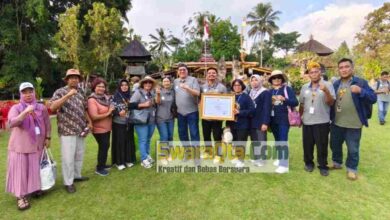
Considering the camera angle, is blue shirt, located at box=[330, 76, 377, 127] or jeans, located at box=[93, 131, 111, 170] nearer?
blue shirt, located at box=[330, 76, 377, 127]

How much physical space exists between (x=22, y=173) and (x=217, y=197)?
2.67 m

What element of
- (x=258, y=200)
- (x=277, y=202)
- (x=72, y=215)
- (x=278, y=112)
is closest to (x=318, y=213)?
(x=277, y=202)

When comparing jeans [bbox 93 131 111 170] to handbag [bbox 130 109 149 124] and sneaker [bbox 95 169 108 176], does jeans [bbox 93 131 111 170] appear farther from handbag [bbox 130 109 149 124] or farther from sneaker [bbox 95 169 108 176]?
handbag [bbox 130 109 149 124]

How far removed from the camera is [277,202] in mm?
3803

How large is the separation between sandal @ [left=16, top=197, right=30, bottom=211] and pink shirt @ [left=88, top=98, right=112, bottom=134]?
4.56 ft

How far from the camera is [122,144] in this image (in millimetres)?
5215

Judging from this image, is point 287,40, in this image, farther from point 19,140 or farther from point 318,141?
point 19,140

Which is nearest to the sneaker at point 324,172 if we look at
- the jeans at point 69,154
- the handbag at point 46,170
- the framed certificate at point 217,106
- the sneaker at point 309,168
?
the sneaker at point 309,168

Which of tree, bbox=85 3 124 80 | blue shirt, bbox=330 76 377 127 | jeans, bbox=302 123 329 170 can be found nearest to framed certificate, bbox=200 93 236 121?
jeans, bbox=302 123 329 170

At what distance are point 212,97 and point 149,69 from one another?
32681 millimetres

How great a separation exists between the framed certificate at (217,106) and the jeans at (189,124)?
10.1 inches

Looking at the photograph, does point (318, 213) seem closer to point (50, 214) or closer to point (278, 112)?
point (278, 112)

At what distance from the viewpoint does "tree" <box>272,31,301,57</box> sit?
220 ft

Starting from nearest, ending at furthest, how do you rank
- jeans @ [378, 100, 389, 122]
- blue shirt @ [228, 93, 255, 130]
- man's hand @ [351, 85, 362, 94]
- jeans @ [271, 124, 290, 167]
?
man's hand @ [351, 85, 362, 94] → blue shirt @ [228, 93, 255, 130] → jeans @ [271, 124, 290, 167] → jeans @ [378, 100, 389, 122]
